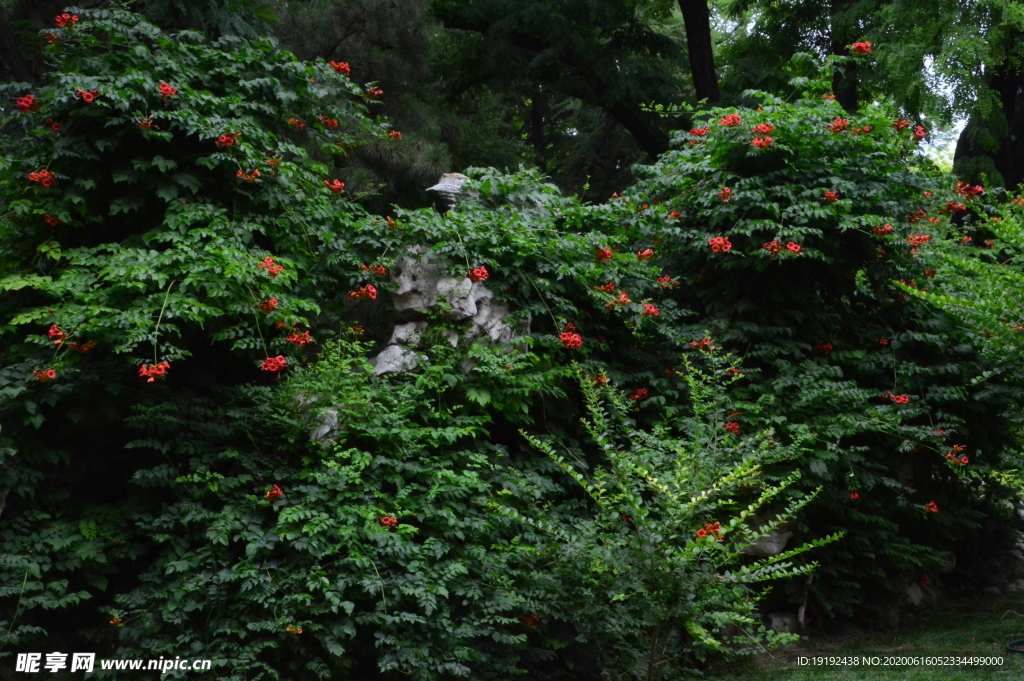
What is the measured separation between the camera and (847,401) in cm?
593

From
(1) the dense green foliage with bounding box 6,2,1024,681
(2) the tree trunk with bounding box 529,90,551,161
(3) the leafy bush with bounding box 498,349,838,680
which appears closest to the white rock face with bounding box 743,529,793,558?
(1) the dense green foliage with bounding box 6,2,1024,681

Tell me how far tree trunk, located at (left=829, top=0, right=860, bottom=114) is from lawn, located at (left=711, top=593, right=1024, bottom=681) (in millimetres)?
6127

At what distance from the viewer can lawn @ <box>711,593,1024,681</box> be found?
15.9 ft

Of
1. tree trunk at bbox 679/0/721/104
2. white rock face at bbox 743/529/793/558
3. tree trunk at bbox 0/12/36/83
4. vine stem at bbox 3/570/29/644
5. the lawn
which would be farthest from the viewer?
tree trunk at bbox 679/0/721/104

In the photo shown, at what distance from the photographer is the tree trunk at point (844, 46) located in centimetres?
1034

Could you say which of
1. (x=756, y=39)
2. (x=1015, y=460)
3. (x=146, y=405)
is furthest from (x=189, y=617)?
(x=756, y=39)

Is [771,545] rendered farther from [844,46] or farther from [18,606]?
[844,46]

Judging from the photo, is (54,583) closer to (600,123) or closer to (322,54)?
(322,54)

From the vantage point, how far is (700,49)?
1172cm

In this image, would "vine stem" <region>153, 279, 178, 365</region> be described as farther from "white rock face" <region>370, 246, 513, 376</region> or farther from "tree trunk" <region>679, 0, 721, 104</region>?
"tree trunk" <region>679, 0, 721, 104</region>

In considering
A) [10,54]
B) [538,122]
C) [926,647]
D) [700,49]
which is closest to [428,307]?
[926,647]

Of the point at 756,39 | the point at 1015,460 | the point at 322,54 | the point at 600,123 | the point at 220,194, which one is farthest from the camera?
the point at 600,123

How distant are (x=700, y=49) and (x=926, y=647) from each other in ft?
28.9

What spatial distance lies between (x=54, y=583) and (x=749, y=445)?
13.1 feet
